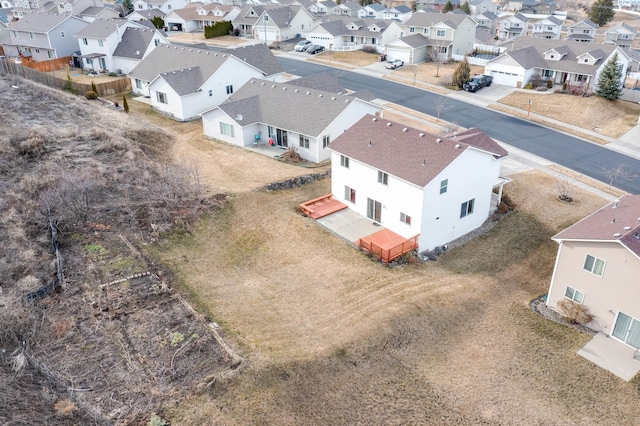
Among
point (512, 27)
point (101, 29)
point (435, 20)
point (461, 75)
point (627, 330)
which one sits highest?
point (101, 29)

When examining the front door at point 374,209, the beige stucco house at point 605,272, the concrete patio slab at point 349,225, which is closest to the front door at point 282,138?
the concrete patio slab at point 349,225

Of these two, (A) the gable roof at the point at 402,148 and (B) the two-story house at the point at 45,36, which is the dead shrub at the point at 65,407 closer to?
(A) the gable roof at the point at 402,148

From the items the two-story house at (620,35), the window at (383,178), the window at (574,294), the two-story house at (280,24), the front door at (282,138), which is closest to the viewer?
the window at (574,294)

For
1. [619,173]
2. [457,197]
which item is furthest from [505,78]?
[457,197]

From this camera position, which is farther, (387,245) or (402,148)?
(402,148)

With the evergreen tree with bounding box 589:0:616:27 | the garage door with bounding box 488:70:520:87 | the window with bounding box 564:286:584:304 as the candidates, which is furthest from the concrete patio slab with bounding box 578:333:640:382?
the evergreen tree with bounding box 589:0:616:27

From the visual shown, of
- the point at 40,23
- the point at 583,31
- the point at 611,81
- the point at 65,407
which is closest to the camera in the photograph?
the point at 65,407

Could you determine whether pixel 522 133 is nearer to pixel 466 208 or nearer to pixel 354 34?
pixel 466 208

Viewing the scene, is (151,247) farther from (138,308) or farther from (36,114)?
(36,114)
